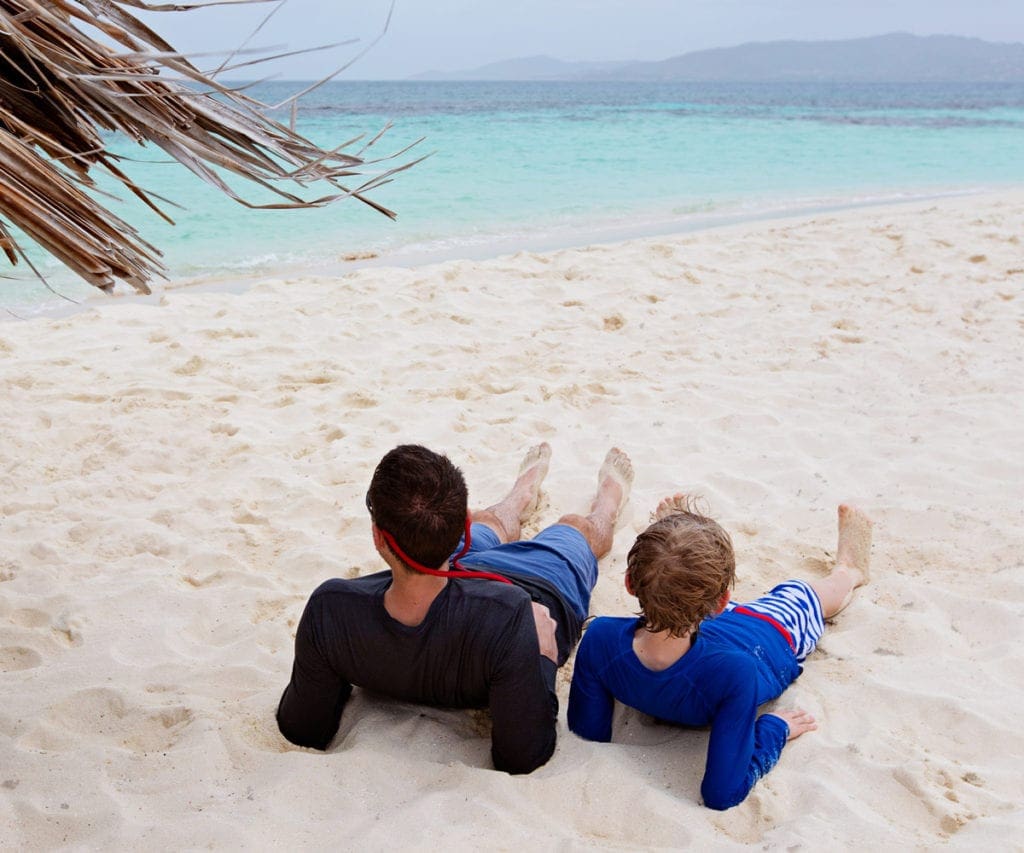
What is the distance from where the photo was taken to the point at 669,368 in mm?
4984

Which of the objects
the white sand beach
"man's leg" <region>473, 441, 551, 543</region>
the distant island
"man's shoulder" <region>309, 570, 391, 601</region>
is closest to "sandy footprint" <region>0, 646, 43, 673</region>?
the white sand beach

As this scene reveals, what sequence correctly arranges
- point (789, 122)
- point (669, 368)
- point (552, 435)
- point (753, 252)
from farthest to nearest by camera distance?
point (789, 122) → point (753, 252) → point (669, 368) → point (552, 435)

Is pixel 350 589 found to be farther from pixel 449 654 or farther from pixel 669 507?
pixel 669 507

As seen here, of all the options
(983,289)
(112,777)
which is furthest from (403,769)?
(983,289)

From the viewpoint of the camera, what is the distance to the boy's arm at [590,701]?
7.54 ft

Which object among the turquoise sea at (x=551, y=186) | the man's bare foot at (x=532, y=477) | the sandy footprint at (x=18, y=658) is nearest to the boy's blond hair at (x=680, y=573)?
the man's bare foot at (x=532, y=477)

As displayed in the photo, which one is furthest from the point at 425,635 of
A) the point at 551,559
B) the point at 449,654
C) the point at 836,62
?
the point at 836,62

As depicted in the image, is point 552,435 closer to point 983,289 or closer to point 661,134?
point 983,289

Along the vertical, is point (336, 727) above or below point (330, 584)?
below

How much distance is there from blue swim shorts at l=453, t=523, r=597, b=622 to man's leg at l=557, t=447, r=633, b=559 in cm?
10

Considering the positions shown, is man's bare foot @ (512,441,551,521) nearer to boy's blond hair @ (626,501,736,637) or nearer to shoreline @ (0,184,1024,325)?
boy's blond hair @ (626,501,736,637)

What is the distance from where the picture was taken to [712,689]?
84.9 inches

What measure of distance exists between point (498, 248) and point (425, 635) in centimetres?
747

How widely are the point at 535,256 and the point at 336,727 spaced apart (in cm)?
574
